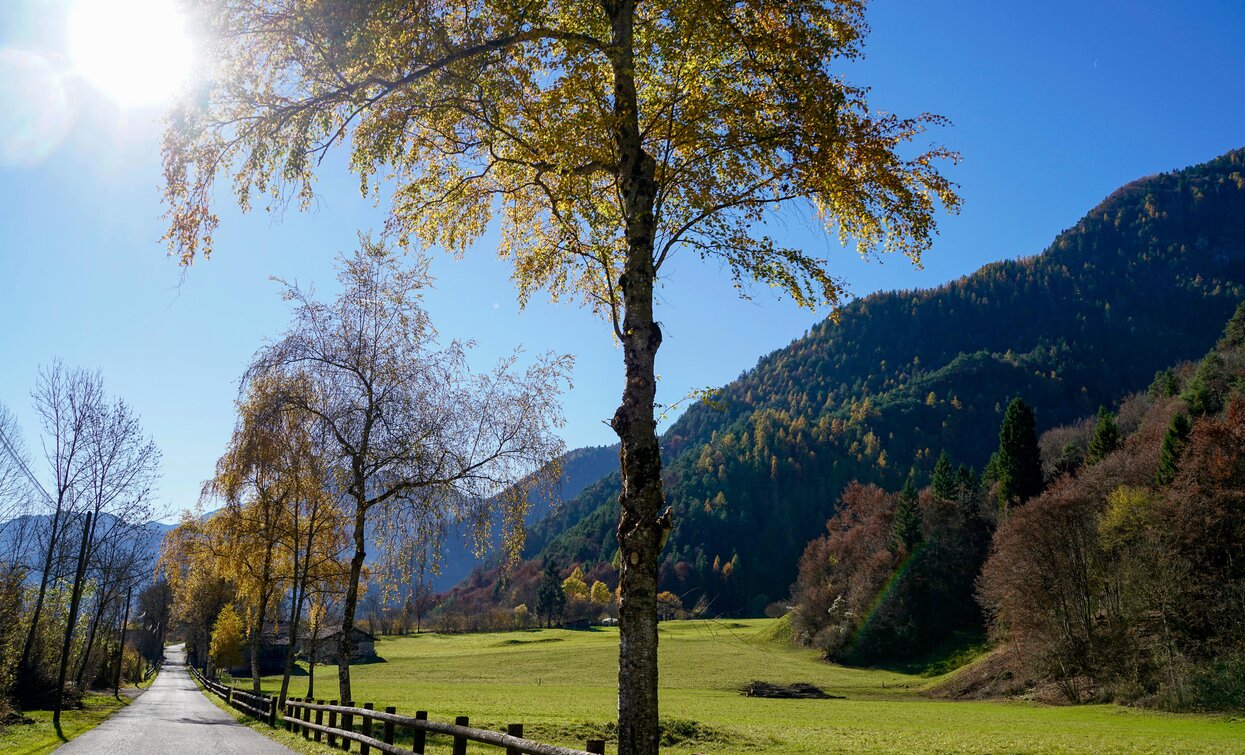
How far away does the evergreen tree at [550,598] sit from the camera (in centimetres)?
14088

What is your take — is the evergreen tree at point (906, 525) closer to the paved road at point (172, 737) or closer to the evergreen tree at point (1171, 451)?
the evergreen tree at point (1171, 451)

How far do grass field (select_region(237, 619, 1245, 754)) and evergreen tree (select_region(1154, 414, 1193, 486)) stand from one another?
24.5 metres

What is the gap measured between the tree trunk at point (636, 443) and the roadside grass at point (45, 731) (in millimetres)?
17044

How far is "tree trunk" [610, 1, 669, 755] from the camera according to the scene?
22.0 ft

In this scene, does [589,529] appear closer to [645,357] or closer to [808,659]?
[808,659]

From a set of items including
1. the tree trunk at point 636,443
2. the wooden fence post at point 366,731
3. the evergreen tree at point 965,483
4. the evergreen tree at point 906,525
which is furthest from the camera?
the evergreen tree at point 965,483

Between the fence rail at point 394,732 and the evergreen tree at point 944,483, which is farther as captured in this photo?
the evergreen tree at point 944,483

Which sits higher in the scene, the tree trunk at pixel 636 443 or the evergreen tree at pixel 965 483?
the evergreen tree at pixel 965 483

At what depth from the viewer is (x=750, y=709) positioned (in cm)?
3606

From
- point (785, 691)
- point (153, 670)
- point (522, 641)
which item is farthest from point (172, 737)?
point (153, 670)

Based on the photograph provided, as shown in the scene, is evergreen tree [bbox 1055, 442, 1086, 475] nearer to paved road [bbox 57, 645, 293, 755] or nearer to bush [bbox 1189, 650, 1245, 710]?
bush [bbox 1189, 650, 1245, 710]

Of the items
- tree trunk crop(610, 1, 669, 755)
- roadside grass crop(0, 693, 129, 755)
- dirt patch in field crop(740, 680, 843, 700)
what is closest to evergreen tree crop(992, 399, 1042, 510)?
dirt patch in field crop(740, 680, 843, 700)

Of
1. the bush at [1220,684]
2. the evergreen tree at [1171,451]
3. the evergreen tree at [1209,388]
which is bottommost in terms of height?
the bush at [1220,684]

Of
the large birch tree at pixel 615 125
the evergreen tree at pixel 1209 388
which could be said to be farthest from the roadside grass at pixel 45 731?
the evergreen tree at pixel 1209 388
